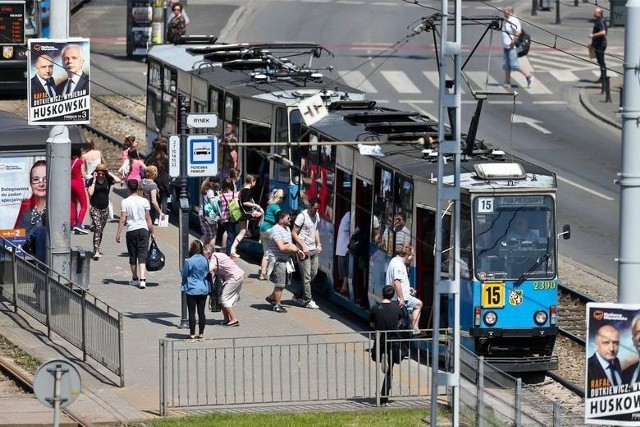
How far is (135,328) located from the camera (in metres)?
22.4

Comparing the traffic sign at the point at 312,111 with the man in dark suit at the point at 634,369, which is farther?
the traffic sign at the point at 312,111

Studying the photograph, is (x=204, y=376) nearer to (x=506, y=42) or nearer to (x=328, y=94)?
(x=328, y=94)

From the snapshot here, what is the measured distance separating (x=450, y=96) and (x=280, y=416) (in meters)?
4.59

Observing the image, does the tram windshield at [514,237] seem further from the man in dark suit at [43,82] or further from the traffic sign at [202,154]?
the man in dark suit at [43,82]

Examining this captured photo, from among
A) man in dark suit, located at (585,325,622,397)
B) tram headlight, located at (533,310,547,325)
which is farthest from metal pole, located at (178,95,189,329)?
man in dark suit, located at (585,325,622,397)

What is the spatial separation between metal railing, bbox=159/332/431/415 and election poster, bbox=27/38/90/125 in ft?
12.6

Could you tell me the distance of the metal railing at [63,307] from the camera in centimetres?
1961

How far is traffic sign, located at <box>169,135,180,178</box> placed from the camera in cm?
2212

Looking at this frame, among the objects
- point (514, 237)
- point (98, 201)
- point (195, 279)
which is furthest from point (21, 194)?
point (514, 237)

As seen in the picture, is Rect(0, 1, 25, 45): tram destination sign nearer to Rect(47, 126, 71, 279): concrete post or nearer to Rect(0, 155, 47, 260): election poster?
Rect(0, 155, 47, 260): election poster

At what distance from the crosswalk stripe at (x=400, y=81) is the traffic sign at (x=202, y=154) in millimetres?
20932

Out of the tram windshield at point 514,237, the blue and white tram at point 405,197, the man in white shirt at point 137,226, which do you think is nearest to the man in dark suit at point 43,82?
the blue and white tram at point 405,197

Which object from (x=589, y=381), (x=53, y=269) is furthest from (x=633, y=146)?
(x=53, y=269)

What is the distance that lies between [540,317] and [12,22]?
21.6 m
